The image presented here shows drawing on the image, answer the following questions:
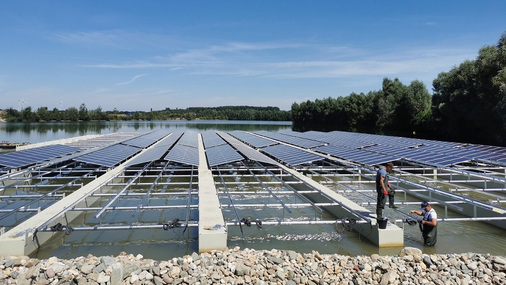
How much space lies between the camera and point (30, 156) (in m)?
21.0

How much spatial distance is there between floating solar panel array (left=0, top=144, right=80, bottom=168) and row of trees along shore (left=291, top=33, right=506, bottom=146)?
116 feet

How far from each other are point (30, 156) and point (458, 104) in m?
41.6

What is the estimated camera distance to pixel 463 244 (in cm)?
999

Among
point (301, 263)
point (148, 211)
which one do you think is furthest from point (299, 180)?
point (301, 263)

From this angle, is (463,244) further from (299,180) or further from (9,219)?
(9,219)

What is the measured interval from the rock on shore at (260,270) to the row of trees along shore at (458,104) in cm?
2904

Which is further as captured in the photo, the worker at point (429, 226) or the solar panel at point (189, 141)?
the solar panel at point (189, 141)

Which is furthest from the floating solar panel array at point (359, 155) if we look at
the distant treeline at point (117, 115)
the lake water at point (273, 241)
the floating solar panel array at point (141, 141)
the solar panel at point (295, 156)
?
the distant treeline at point (117, 115)

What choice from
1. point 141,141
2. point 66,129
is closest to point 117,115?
point 66,129

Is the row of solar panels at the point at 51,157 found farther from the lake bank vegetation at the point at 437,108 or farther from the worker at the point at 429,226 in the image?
the lake bank vegetation at the point at 437,108

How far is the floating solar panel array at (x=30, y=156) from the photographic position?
61.0 feet

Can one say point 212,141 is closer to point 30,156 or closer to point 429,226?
point 30,156

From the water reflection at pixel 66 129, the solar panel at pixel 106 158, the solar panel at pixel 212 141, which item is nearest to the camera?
the solar panel at pixel 106 158

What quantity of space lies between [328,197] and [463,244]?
428 cm
